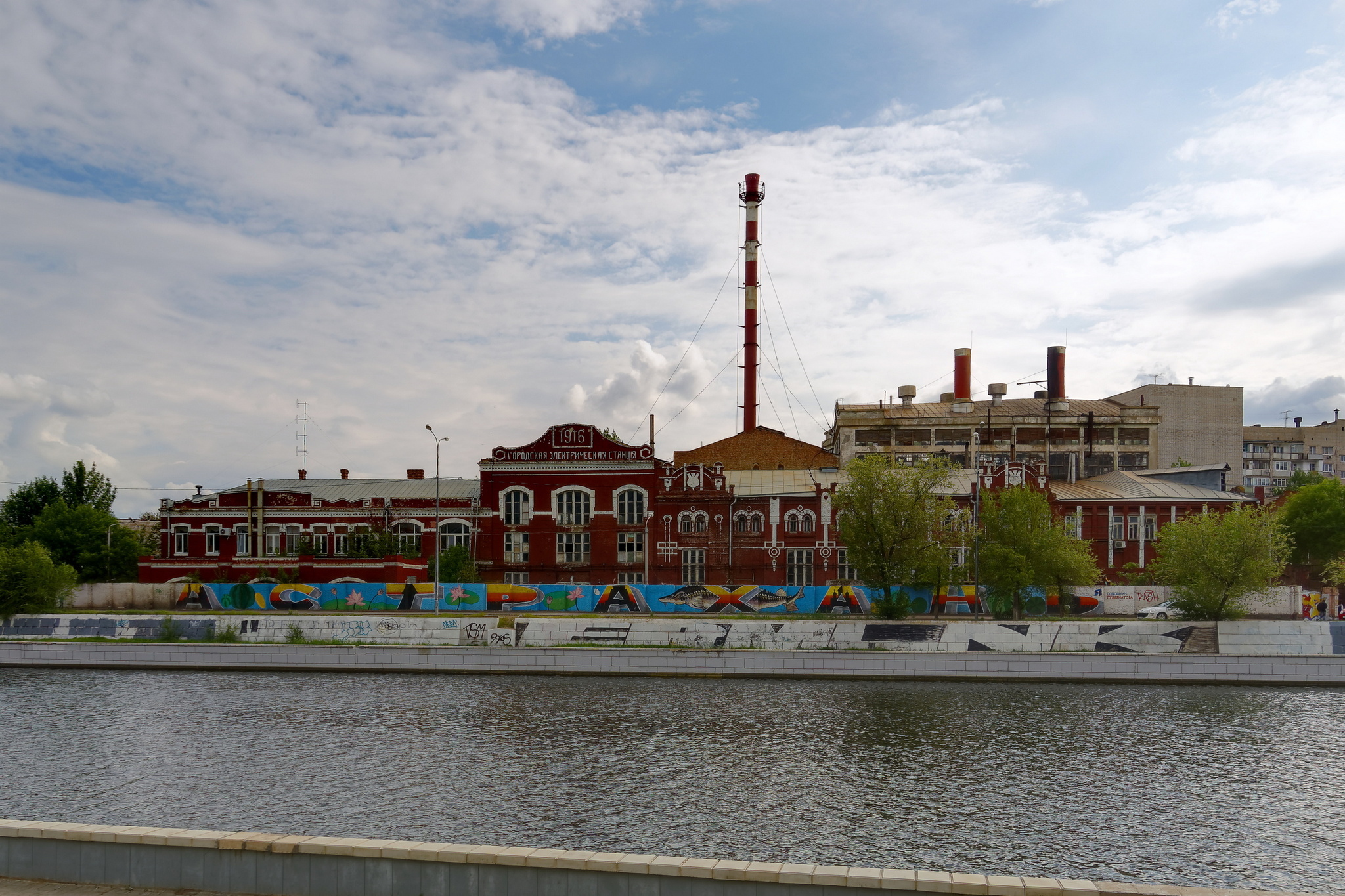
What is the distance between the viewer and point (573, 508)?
6850cm

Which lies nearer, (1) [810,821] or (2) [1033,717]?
(1) [810,821]

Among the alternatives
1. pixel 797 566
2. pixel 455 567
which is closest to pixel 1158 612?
pixel 797 566

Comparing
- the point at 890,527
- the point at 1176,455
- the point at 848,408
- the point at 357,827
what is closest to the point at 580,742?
the point at 357,827

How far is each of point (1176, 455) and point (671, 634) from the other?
89.1 meters

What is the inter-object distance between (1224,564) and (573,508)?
137ft

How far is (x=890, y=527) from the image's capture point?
2034 inches

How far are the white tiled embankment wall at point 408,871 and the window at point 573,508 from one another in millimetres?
54854

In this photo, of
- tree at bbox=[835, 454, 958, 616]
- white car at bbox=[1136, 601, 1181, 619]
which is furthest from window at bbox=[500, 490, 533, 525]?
white car at bbox=[1136, 601, 1181, 619]

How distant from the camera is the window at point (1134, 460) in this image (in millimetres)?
95250

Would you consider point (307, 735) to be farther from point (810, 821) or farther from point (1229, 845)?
point (1229, 845)

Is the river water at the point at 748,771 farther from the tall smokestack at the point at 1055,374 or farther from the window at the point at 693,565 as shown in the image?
the tall smokestack at the point at 1055,374

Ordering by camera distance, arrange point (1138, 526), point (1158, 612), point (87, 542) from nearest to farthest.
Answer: point (1158, 612)
point (1138, 526)
point (87, 542)

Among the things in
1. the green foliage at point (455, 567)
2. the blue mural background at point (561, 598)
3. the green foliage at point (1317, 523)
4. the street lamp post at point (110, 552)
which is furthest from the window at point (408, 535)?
the green foliage at point (1317, 523)

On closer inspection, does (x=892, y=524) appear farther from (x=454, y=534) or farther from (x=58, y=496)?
(x=58, y=496)
